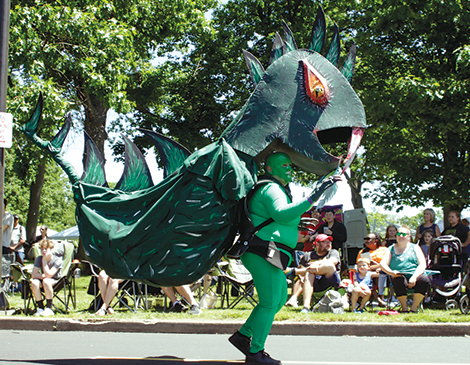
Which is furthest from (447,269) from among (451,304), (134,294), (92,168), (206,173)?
(92,168)

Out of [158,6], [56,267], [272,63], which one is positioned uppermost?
[158,6]

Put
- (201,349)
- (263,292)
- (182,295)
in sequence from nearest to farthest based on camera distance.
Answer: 1. (263,292)
2. (201,349)
3. (182,295)

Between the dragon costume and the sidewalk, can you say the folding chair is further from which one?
the dragon costume

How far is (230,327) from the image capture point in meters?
7.56

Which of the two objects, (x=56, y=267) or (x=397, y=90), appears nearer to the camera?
(x=56, y=267)

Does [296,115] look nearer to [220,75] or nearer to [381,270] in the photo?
[381,270]

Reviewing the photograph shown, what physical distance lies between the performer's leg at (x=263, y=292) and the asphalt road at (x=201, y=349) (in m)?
0.56

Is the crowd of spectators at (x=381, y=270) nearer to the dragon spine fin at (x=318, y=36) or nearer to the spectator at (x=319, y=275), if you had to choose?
the spectator at (x=319, y=275)

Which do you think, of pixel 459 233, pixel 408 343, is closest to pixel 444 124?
pixel 459 233

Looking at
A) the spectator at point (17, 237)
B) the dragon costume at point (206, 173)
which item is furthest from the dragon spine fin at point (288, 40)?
the spectator at point (17, 237)

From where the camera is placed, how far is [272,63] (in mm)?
4973

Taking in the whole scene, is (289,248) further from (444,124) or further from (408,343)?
(444,124)

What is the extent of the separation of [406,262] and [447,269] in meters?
1.07

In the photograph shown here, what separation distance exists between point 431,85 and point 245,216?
29.3 ft
